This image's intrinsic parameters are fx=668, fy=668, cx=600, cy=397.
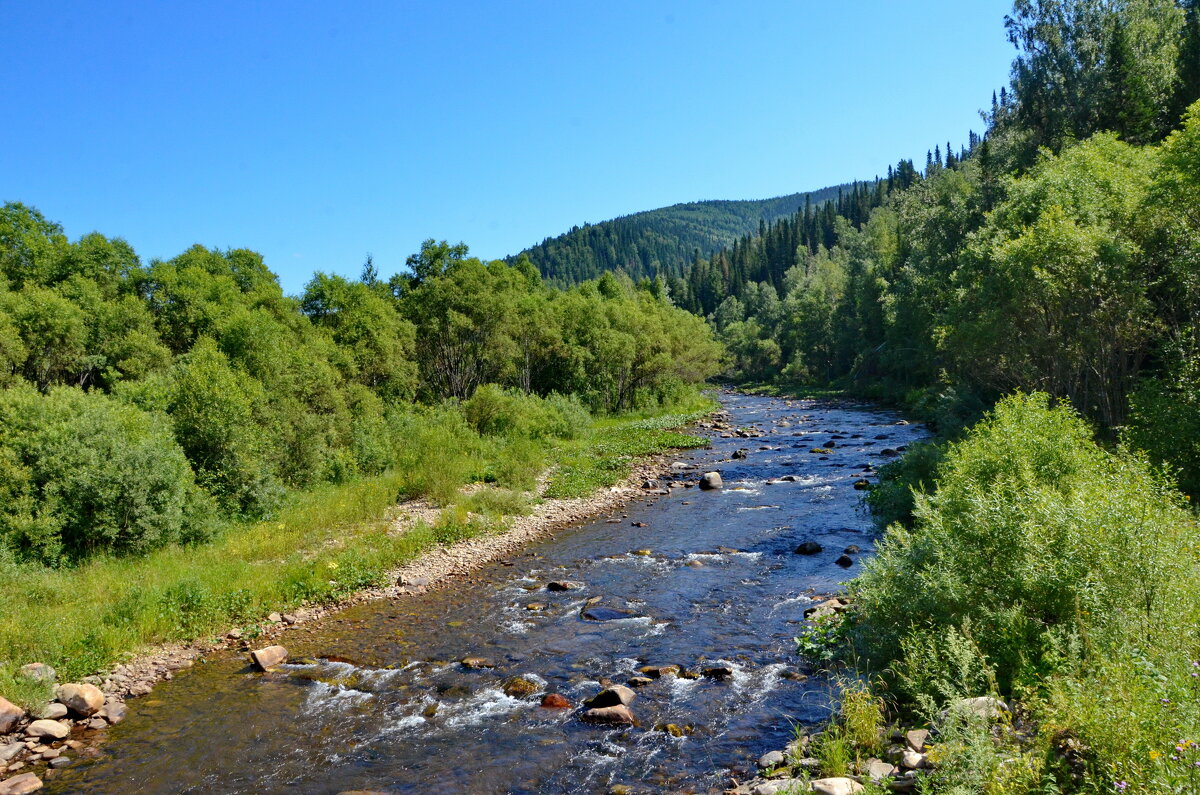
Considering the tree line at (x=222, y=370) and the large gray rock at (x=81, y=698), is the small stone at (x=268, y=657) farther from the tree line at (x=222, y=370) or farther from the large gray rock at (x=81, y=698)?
the tree line at (x=222, y=370)

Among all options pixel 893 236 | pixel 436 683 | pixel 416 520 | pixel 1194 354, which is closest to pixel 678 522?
pixel 416 520

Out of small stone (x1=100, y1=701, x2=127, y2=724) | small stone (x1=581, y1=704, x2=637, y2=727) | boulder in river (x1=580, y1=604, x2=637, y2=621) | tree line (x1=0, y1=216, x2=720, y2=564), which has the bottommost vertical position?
boulder in river (x1=580, y1=604, x2=637, y2=621)

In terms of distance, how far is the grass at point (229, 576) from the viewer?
565 inches

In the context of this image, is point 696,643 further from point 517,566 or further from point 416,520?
point 416,520

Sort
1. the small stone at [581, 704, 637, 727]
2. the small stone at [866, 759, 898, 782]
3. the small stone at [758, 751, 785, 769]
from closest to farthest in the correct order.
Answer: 1. the small stone at [866, 759, 898, 782]
2. the small stone at [758, 751, 785, 769]
3. the small stone at [581, 704, 637, 727]

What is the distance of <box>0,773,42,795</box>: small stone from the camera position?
1036 centimetres

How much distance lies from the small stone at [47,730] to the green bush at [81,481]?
7.38 meters

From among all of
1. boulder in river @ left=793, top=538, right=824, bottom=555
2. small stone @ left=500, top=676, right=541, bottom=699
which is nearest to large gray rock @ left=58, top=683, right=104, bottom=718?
small stone @ left=500, top=676, right=541, bottom=699

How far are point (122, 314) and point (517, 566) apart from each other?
27.7m

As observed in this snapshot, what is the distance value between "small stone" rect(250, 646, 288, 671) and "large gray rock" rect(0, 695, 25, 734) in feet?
13.1

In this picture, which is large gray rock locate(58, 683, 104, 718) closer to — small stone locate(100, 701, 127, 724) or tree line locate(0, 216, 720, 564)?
small stone locate(100, 701, 127, 724)

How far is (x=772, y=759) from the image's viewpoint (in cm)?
993

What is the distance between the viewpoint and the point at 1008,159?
153 feet

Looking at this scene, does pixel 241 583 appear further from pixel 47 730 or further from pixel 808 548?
pixel 808 548
